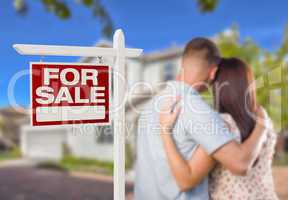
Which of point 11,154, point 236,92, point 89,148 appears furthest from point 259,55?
point 11,154

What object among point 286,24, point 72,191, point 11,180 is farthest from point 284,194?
point 11,180

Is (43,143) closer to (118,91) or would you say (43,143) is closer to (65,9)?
(65,9)

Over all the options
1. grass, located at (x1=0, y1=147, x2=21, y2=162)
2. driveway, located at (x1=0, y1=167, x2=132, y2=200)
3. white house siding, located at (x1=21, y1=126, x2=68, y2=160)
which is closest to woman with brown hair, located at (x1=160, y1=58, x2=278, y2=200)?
driveway, located at (x1=0, y1=167, x2=132, y2=200)

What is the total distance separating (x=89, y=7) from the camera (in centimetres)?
617

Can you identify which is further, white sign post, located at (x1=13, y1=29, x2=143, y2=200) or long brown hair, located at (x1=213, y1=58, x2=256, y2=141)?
long brown hair, located at (x1=213, y1=58, x2=256, y2=141)

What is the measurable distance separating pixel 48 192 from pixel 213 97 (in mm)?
9888

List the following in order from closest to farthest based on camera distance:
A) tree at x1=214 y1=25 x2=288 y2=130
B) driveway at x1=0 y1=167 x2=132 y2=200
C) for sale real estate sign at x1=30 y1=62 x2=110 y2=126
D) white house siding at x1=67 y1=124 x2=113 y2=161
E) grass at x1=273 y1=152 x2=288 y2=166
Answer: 1. for sale real estate sign at x1=30 y1=62 x2=110 y2=126
2. driveway at x1=0 y1=167 x2=132 y2=200
3. tree at x1=214 y1=25 x2=288 y2=130
4. grass at x1=273 y1=152 x2=288 y2=166
5. white house siding at x1=67 y1=124 x2=113 y2=161

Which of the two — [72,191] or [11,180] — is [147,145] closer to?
[72,191]

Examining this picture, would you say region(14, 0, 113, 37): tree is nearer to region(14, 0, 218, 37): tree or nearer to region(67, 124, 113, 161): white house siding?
region(14, 0, 218, 37): tree

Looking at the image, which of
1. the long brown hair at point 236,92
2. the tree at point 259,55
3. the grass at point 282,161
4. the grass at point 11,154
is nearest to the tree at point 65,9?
the long brown hair at point 236,92

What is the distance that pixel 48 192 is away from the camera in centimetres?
1130

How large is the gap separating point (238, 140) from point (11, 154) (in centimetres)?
1942

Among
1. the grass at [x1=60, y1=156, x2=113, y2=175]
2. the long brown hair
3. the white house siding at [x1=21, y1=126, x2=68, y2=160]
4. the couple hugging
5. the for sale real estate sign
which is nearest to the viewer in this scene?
the for sale real estate sign

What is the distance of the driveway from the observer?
408 inches
